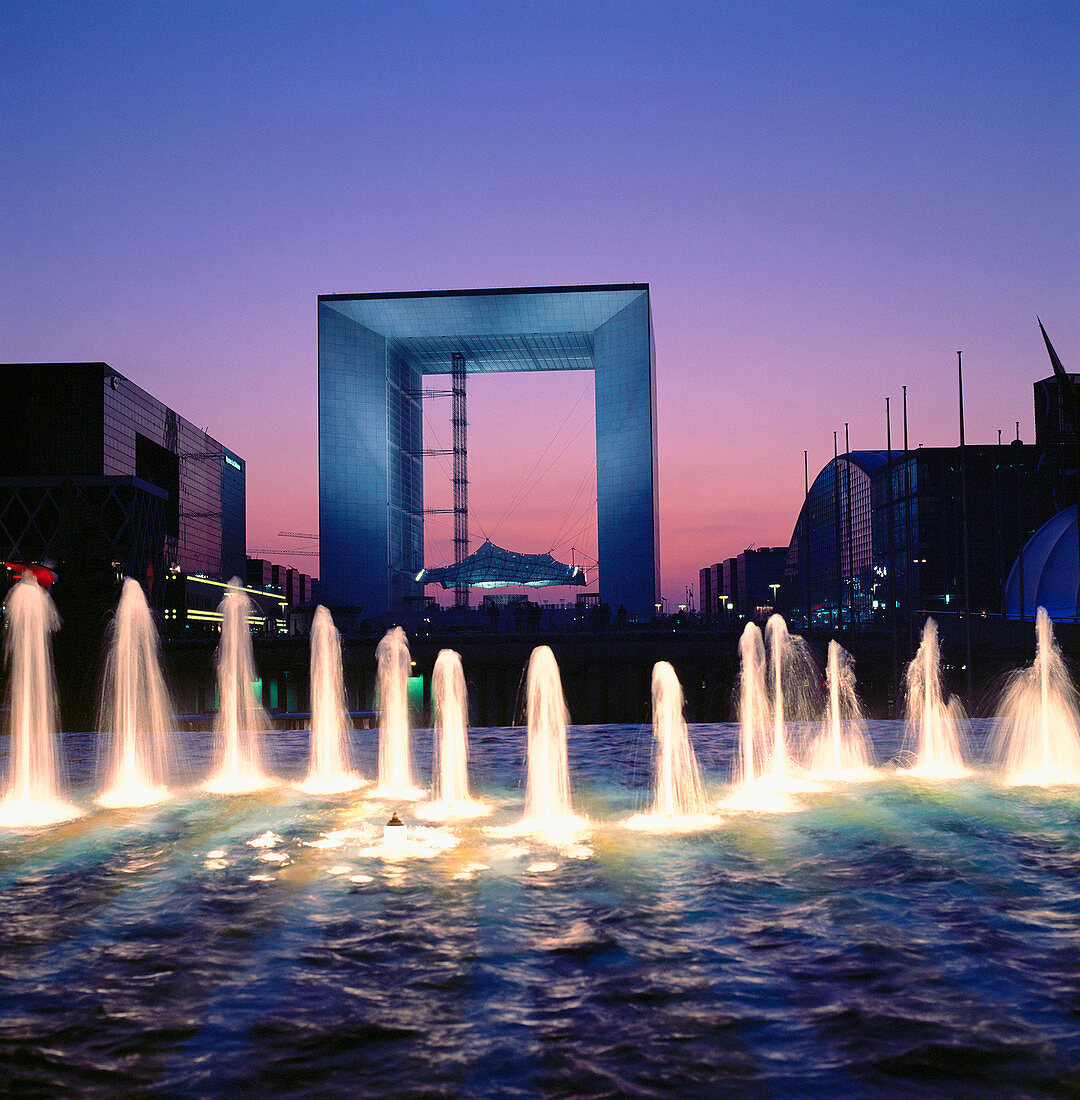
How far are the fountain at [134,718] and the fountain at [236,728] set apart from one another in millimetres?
967

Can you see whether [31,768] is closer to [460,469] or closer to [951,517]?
[460,469]

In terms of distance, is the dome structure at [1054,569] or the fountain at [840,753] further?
the dome structure at [1054,569]

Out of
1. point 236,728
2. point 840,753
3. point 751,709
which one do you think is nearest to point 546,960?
point 840,753

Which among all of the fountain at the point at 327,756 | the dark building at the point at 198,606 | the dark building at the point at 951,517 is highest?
the dark building at the point at 951,517

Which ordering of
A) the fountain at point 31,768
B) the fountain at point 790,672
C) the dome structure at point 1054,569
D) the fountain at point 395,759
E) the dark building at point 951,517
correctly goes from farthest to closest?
the dark building at point 951,517
the dome structure at point 1054,569
the fountain at point 790,672
the fountain at point 395,759
the fountain at point 31,768

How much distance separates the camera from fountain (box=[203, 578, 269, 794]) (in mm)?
14017

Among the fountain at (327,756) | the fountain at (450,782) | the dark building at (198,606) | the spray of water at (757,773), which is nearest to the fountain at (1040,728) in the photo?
the spray of water at (757,773)

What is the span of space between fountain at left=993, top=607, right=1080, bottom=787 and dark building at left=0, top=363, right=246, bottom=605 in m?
41.3

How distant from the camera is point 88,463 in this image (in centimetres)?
7675

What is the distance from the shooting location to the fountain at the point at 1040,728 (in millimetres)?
14359

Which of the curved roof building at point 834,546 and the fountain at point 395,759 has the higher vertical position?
the curved roof building at point 834,546

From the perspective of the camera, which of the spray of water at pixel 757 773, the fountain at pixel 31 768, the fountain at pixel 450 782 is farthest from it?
the spray of water at pixel 757 773

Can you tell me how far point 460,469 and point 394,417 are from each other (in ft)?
26.2

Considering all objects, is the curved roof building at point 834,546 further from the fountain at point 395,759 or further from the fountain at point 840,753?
the fountain at point 395,759
